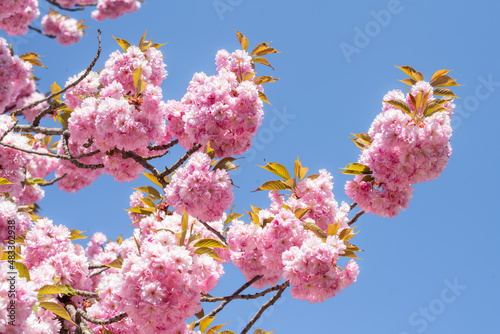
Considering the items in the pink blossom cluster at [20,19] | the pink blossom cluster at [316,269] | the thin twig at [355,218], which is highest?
the pink blossom cluster at [20,19]

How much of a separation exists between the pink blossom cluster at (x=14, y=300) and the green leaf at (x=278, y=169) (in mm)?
2302

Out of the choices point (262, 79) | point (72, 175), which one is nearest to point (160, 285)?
point (262, 79)

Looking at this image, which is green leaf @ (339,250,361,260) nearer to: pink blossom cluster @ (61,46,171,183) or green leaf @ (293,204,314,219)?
green leaf @ (293,204,314,219)

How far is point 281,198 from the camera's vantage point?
14.5ft

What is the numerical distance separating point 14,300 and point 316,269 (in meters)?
2.20

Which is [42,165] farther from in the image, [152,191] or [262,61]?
[262,61]

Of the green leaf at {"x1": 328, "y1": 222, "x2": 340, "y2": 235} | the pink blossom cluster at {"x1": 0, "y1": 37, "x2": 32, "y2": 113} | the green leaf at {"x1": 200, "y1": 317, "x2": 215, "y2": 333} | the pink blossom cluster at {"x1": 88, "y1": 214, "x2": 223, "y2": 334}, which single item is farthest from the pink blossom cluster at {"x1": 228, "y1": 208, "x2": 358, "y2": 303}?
the pink blossom cluster at {"x1": 0, "y1": 37, "x2": 32, "y2": 113}

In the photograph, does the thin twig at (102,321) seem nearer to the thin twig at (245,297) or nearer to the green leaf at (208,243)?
the green leaf at (208,243)

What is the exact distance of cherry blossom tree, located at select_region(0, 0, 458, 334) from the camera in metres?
3.08

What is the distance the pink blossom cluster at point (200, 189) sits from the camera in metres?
3.56

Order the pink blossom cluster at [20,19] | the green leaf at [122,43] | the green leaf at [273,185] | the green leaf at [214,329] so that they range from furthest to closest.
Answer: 1. the pink blossom cluster at [20,19]
2. the green leaf at [122,43]
3. the green leaf at [273,185]
4. the green leaf at [214,329]

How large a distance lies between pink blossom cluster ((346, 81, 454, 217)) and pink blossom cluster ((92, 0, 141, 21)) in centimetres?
1131

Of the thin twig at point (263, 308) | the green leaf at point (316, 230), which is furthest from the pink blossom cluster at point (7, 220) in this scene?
the green leaf at point (316, 230)

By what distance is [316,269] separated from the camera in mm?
3535
